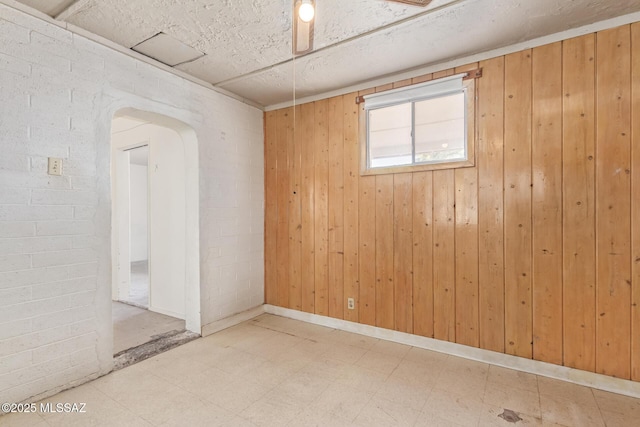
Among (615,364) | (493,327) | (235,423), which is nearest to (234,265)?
(235,423)

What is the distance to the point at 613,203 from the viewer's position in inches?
84.0

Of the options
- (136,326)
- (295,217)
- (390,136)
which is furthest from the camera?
(295,217)

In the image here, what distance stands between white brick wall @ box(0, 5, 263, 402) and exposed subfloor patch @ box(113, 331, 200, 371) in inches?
7.5

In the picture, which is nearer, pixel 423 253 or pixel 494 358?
pixel 494 358

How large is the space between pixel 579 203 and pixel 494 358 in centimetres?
138

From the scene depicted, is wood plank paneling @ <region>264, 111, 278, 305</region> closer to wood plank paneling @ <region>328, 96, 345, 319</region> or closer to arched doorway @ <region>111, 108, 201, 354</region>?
wood plank paneling @ <region>328, 96, 345, 319</region>

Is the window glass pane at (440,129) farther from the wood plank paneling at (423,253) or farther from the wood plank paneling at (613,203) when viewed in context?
the wood plank paneling at (613,203)

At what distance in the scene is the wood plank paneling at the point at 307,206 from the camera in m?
3.50

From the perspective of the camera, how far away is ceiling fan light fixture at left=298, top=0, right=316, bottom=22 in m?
1.33

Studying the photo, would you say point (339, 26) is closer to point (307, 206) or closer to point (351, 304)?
point (307, 206)

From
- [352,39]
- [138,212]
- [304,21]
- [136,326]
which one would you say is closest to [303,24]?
[304,21]

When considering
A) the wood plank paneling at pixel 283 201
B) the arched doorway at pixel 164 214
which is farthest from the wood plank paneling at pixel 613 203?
the arched doorway at pixel 164 214

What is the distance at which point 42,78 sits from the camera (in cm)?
202

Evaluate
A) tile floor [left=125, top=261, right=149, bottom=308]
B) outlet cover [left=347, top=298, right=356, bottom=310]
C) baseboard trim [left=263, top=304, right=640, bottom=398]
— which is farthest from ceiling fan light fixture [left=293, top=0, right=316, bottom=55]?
tile floor [left=125, top=261, right=149, bottom=308]
